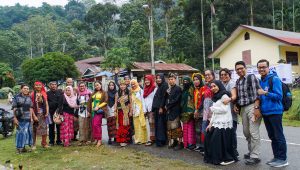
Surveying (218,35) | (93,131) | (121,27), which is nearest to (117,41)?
(121,27)

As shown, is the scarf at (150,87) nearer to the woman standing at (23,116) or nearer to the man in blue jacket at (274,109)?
the woman standing at (23,116)

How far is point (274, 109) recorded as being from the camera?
18.8ft

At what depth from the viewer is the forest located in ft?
128

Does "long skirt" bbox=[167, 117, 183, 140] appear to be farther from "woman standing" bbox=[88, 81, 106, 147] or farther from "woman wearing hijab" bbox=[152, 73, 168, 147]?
"woman standing" bbox=[88, 81, 106, 147]

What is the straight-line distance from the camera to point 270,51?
24.6 metres

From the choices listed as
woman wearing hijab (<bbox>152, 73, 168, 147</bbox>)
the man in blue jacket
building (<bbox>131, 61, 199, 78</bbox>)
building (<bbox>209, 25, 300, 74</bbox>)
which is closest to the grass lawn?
woman wearing hijab (<bbox>152, 73, 168, 147</bbox>)

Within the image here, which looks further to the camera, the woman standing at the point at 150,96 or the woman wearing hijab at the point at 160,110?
the woman standing at the point at 150,96

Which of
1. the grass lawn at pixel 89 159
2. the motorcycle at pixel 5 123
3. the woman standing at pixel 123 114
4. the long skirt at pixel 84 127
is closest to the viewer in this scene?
the grass lawn at pixel 89 159

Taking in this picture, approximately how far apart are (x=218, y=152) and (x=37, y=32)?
6661cm

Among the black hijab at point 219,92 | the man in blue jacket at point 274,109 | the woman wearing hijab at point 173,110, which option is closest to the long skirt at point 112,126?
the woman wearing hijab at point 173,110

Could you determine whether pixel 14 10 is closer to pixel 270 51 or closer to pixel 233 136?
pixel 270 51

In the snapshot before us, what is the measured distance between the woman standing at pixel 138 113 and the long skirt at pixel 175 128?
92 centimetres

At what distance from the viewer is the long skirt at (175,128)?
25.3 ft

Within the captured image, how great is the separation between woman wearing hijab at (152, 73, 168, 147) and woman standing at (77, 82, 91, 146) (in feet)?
5.66
